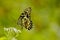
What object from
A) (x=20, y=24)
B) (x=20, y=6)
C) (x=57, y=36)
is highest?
(x=20, y=6)

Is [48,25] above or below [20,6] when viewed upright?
below

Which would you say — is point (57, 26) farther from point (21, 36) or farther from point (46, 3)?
point (21, 36)

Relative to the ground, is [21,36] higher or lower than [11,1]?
lower

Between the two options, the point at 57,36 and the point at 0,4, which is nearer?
the point at 0,4

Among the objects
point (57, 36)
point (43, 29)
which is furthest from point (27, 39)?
point (57, 36)

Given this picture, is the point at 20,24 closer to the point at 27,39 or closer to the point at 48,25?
the point at 27,39

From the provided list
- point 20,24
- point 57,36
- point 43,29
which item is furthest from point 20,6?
point 57,36
